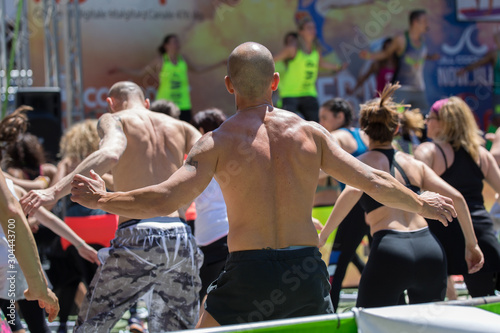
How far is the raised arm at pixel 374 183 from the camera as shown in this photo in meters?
2.32

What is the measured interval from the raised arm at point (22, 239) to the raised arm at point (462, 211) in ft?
7.04

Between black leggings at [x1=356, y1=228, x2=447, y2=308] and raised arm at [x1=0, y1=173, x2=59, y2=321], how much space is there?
1.73 meters

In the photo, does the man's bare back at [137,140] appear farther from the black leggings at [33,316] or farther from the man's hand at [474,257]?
the man's hand at [474,257]

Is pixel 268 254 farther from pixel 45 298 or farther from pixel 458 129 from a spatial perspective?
pixel 458 129

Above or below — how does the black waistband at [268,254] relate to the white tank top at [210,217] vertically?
above

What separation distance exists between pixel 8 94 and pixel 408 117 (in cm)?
542

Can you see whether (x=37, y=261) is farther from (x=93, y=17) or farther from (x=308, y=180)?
(x=93, y=17)

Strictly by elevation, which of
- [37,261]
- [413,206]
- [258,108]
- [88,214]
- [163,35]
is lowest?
[88,214]

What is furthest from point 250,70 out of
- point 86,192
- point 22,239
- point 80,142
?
point 80,142

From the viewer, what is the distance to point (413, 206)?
2375 mm

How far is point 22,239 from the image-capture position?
7.16 ft

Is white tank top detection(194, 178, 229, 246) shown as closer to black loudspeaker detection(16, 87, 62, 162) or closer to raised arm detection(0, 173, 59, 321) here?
raised arm detection(0, 173, 59, 321)

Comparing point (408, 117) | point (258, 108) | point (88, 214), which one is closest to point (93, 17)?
point (88, 214)

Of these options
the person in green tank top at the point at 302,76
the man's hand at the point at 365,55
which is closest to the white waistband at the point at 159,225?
the person in green tank top at the point at 302,76
